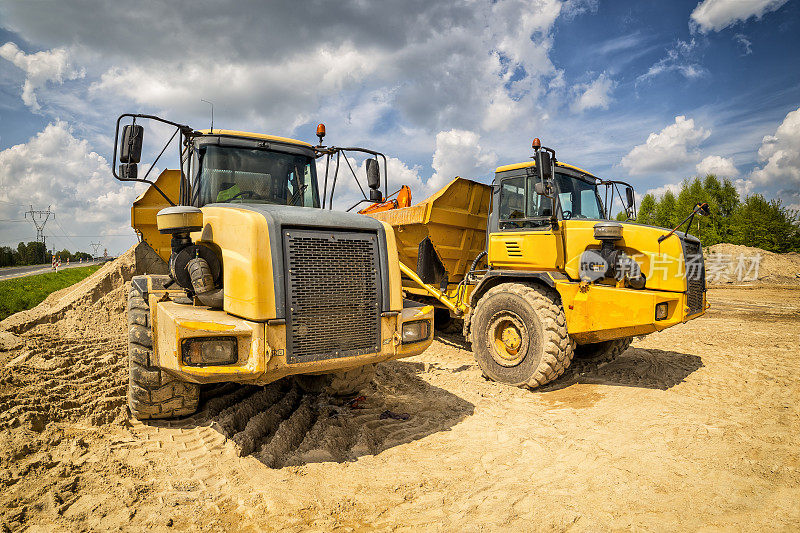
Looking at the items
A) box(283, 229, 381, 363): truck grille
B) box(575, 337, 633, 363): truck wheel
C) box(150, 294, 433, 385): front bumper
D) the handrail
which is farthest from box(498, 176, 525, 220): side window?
box(150, 294, 433, 385): front bumper

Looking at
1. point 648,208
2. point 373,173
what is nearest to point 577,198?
point 373,173

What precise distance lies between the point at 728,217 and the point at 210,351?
44.9 meters

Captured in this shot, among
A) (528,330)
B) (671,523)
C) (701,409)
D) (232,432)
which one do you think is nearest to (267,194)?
(232,432)

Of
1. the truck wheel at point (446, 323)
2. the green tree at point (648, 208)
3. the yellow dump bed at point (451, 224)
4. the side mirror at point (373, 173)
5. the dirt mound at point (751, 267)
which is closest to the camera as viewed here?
the side mirror at point (373, 173)

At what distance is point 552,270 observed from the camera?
5.93 meters

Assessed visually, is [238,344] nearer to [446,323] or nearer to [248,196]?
[248,196]

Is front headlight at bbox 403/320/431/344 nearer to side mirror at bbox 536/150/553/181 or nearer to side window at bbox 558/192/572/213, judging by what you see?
side mirror at bbox 536/150/553/181

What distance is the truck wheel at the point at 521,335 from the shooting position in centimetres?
556

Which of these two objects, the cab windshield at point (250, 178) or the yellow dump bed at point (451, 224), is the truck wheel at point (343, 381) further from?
the yellow dump bed at point (451, 224)

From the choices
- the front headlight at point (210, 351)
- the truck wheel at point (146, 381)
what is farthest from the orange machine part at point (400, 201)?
the front headlight at point (210, 351)

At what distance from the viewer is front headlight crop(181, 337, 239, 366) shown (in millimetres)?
3119

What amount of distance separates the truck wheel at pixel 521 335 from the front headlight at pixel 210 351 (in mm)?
3771

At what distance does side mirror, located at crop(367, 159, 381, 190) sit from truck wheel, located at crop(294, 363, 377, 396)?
2186 mm

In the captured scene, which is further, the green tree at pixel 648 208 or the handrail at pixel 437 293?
the green tree at pixel 648 208
